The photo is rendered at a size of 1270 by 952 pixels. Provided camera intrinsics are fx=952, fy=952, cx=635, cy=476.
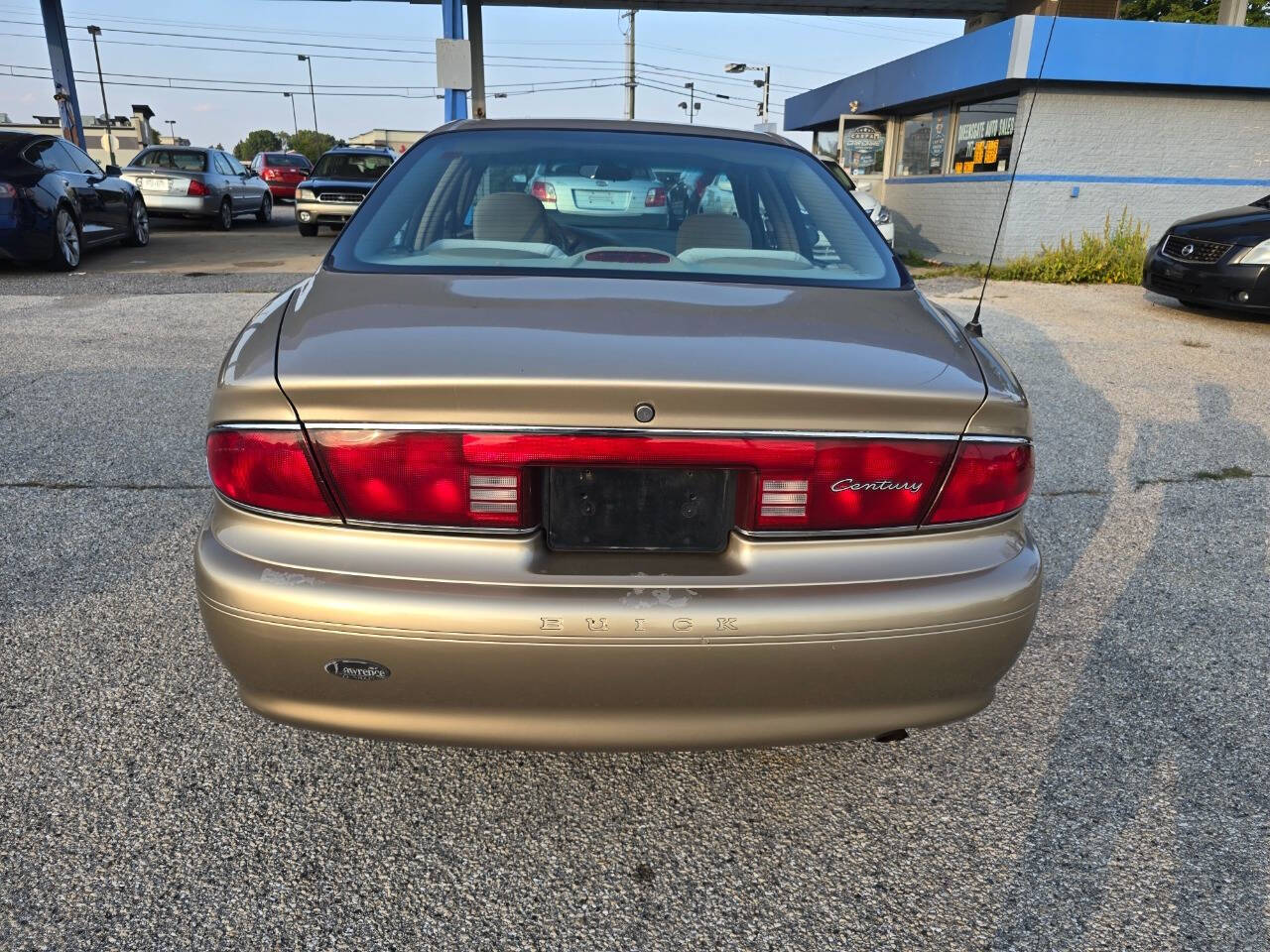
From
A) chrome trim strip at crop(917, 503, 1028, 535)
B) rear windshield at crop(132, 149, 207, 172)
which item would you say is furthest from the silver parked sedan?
chrome trim strip at crop(917, 503, 1028, 535)

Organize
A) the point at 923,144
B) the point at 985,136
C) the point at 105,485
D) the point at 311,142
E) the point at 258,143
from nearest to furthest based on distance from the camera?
the point at 105,485 → the point at 985,136 → the point at 923,144 → the point at 311,142 → the point at 258,143

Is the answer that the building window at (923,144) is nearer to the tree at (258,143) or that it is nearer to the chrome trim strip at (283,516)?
the chrome trim strip at (283,516)

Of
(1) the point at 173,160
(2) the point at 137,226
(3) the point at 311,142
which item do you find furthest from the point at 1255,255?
(3) the point at 311,142

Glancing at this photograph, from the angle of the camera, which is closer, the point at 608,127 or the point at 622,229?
the point at 608,127

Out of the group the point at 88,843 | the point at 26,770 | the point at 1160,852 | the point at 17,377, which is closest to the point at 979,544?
the point at 1160,852

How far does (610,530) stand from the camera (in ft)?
5.92

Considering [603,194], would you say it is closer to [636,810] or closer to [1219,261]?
[636,810]

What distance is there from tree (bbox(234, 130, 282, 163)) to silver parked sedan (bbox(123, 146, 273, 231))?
4285 inches

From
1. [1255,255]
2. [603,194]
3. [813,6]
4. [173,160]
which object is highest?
[813,6]

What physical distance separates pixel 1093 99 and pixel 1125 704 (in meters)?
14.4

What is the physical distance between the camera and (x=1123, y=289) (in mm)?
11961

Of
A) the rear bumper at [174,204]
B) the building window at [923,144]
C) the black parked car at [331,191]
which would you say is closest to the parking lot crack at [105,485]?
the black parked car at [331,191]

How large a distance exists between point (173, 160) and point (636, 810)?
18.5 metres

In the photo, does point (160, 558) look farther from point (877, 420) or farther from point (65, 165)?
point (65, 165)
